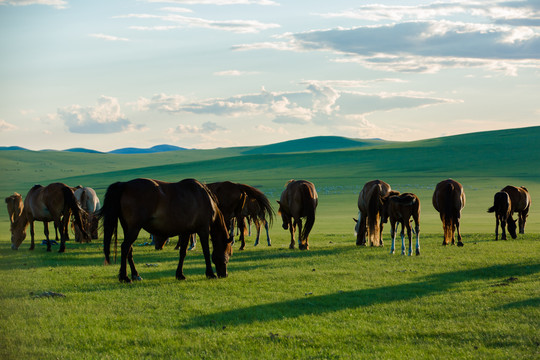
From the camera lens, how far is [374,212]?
60.5ft

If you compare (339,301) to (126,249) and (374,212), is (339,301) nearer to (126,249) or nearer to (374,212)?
(126,249)

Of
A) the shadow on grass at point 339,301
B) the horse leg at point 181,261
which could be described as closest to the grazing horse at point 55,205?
the horse leg at point 181,261

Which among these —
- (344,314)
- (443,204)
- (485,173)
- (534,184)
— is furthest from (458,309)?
(485,173)

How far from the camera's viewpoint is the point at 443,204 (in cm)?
1950

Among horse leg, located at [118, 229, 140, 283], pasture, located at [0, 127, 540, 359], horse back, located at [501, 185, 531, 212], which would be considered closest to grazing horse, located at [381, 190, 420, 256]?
pasture, located at [0, 127, 540, 359]

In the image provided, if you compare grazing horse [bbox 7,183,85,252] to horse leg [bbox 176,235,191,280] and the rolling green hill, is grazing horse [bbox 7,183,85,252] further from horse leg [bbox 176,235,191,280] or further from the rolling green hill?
the rolling green hill

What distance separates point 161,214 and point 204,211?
969 millimetres

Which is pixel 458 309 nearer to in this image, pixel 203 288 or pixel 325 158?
pixel 203 288

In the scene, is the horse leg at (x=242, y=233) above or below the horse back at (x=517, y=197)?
below

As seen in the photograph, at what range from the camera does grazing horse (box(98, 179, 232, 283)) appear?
10984 millimetres

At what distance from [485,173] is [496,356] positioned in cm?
9322

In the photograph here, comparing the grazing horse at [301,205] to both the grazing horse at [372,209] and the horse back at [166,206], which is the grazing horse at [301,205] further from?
the horse back at [166,206]

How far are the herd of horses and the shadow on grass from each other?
10.4 feet

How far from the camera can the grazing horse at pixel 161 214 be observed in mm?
10984
